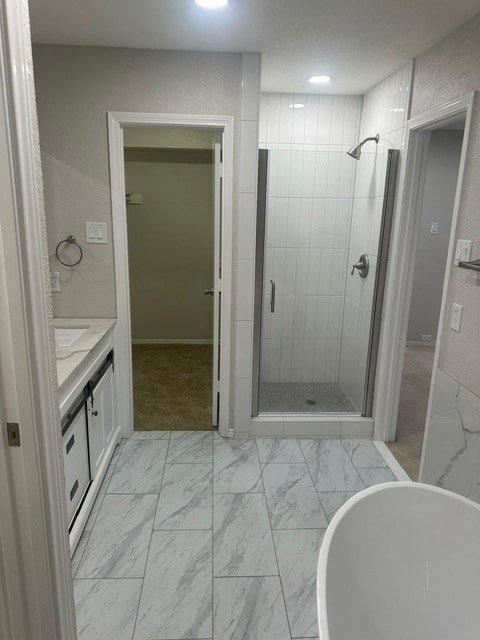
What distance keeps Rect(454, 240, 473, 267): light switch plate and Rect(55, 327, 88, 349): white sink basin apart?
81.2 inches

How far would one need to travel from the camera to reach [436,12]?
77.3 inches

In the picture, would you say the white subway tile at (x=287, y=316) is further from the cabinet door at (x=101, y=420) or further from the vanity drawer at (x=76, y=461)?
the vanity drawer at (x=76, y=461)

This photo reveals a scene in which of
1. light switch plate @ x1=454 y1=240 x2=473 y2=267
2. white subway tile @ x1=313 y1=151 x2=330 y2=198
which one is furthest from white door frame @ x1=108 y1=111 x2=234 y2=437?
light switch plate @ x1=454 y1=240 x2=473 y2=267

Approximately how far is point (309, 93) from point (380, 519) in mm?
3130

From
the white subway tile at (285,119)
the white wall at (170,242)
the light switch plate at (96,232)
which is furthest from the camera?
the white wall at (170,242)

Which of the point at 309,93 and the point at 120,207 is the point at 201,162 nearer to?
the point at 309,93

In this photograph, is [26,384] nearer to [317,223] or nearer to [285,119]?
[317,223]

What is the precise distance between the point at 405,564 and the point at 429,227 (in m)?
4.41

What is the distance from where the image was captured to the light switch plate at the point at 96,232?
279cm

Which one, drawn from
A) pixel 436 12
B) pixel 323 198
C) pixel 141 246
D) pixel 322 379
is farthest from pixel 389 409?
pixel 141 246

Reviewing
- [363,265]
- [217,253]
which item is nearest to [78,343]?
[217,253]

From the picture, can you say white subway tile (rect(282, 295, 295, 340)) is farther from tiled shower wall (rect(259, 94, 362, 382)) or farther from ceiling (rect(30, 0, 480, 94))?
ceiling (rect(30, 0, 480, 94))

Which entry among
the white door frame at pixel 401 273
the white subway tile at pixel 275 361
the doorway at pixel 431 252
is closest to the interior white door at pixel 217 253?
the white subway tile at pixel 275 361

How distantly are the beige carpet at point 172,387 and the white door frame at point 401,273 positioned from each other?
1.29m
